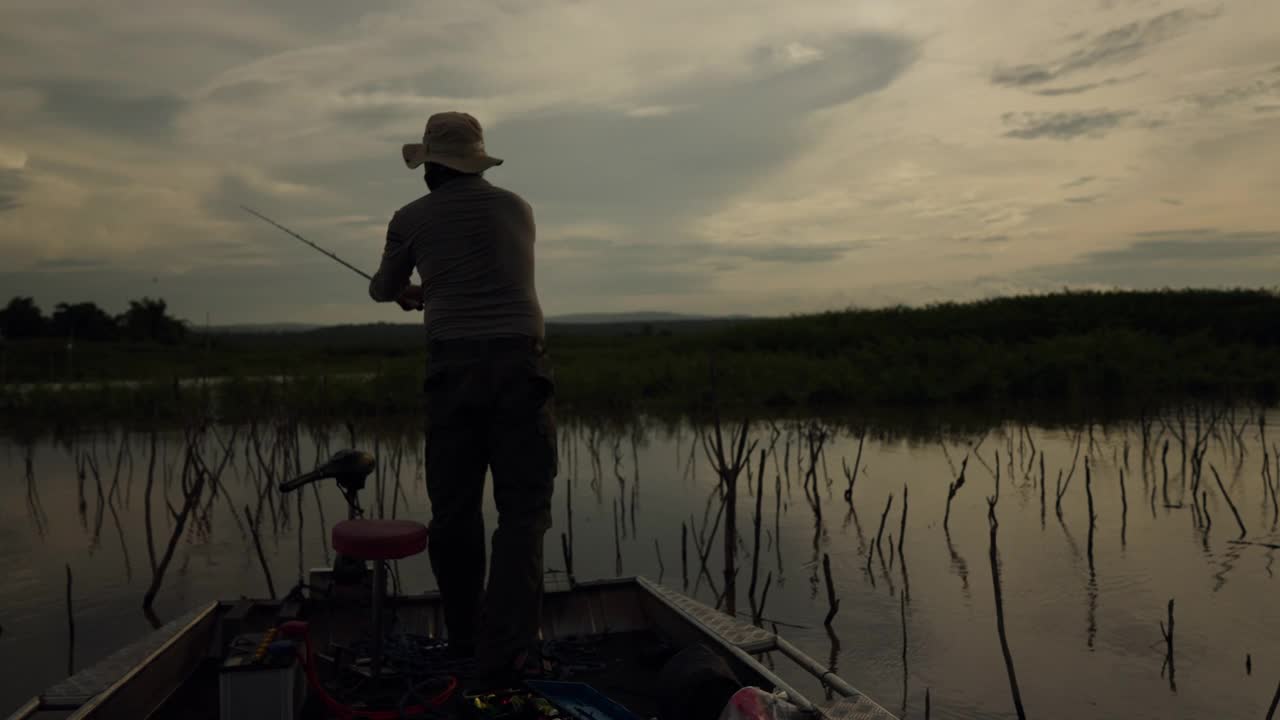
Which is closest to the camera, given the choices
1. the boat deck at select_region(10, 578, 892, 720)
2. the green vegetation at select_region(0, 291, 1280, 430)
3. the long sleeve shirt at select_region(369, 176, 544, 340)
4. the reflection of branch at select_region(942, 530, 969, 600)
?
the boat deck at select_region(10, 578, 892, 720)

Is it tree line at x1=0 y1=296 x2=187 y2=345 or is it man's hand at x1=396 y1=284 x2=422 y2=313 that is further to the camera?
tree line at x1=0 y1=296 x2=187 y2=345

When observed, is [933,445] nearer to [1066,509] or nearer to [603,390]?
[1066,509]

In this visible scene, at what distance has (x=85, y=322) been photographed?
29891 millimetres

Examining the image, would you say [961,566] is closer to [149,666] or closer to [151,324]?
[149,666]

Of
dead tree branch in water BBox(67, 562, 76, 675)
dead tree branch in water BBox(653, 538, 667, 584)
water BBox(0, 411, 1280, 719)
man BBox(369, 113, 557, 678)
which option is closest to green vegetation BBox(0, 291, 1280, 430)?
water BBox(0, 411, 1280, 719)

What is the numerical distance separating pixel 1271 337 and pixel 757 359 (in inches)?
408

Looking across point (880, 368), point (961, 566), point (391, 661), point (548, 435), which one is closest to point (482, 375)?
point (548, 435)

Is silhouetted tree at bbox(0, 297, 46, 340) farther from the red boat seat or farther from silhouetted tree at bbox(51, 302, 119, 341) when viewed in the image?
the red boat seat

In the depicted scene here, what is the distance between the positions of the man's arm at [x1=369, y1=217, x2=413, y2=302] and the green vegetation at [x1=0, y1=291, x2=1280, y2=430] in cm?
769

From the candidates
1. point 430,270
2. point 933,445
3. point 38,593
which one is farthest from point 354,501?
point 933,445

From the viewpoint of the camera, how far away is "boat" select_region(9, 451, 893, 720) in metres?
2.91

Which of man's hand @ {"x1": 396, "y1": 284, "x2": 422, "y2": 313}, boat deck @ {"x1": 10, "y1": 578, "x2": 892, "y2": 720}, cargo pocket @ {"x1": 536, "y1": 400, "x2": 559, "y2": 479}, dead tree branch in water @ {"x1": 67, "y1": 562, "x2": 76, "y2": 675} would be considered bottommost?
dead tree branch in water @ {"x1": 67, "y1": 562, "x2": 76, "y2": 675}

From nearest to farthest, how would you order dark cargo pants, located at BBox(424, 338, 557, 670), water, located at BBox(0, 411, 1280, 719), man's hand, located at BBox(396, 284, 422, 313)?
dark cargo pants, located at BBox(424, 338, 557, 670) → man's hand, located at BBox(396, 284, 422, 313) → water, located at BBox(0, 411, 1280, 719)

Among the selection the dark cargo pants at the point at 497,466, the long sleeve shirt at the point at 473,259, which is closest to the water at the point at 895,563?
the dark cargo pants at the point at 497,466
